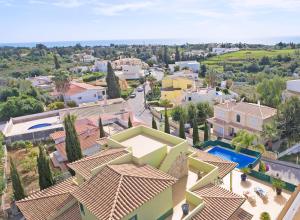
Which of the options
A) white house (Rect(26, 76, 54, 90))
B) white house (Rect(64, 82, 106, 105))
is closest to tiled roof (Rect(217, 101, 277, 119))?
white house (Rect(64, 82, 106, 105))

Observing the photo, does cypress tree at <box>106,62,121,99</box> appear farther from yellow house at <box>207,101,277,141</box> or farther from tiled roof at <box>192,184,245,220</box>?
tiled roof at <box>192,184,245,220</box>

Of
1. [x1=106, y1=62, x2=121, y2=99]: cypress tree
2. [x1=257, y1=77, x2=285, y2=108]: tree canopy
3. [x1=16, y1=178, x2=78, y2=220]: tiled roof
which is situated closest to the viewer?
[x1=16, y1=178, x2=78, y2=220]: tiled roof

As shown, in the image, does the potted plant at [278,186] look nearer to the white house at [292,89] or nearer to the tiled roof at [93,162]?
the tiled roof at [93,162]

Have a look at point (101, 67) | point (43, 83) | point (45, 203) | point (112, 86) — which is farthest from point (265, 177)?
point (101, 67)

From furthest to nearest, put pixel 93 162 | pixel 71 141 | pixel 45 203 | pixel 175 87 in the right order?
pixel 175 87
pixel 71 141
pixel 45 203
pixel 93 162

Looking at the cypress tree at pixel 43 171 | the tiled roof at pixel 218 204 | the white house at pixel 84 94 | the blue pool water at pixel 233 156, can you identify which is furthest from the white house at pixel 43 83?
the tiled roof at pixel 218 204

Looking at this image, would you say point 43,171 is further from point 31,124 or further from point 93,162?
point 31,124

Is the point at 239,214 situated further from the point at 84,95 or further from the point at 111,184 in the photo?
the point at 84,95
